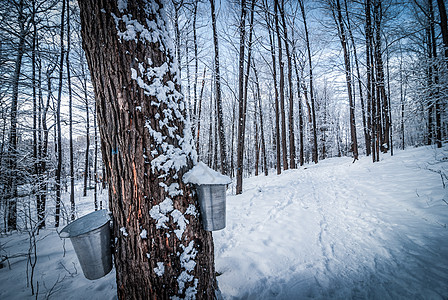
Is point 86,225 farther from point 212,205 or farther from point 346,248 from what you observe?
point 346,248

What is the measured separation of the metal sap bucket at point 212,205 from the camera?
48.5 inches

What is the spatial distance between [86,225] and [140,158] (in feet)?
2.02

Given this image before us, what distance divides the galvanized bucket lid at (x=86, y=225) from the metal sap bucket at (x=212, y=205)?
2.40 ft

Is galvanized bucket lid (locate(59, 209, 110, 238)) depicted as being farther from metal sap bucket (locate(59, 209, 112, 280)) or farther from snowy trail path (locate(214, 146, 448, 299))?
snowy trail path (locate(214, 146, 448, 299))

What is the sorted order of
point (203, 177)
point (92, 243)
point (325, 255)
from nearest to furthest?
point (92, 243) < point (203, 177) < point (325, 255)

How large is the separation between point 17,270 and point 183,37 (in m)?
8.44

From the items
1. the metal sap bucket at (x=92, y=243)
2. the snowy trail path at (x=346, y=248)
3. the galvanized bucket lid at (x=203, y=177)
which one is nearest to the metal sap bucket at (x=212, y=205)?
the galvanized bucket lid at (x=203, y=177)

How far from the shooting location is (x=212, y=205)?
125 centimetres

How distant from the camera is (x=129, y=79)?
45.7 inches

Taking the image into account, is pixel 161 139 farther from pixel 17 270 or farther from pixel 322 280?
pixel 17 270

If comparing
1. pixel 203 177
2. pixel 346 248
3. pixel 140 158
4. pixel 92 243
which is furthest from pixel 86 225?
pixel 346 248

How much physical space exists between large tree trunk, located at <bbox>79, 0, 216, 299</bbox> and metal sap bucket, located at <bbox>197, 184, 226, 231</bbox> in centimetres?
11

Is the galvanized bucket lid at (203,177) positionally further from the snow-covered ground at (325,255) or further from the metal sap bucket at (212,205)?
the snow-covered ground at (325,255)

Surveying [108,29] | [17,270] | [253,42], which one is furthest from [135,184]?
[253,42]
